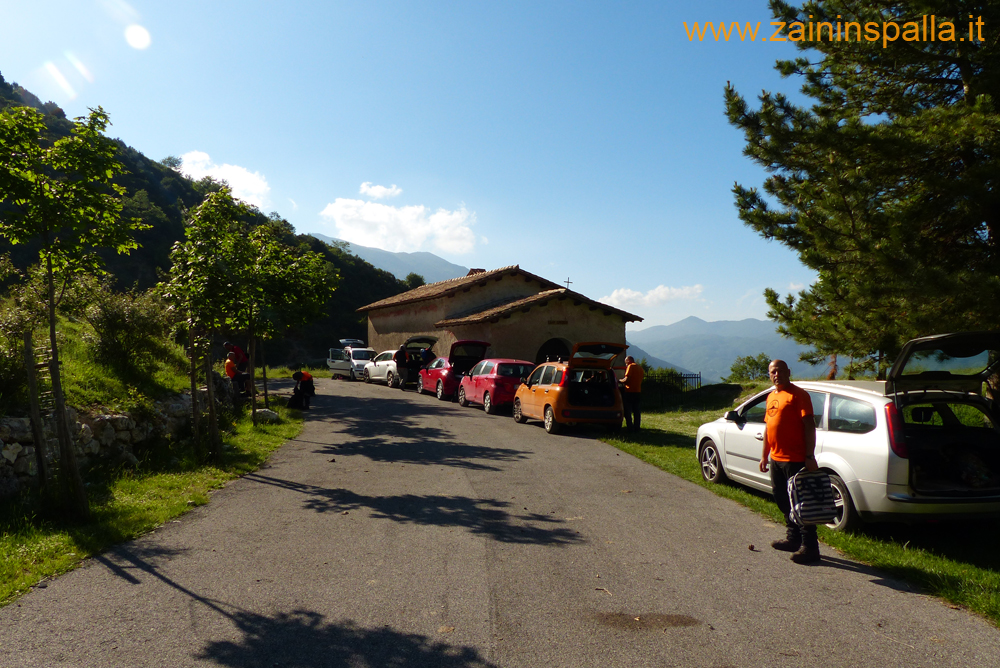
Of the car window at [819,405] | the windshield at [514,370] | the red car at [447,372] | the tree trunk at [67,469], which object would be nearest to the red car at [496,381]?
the windshield at [514,370]

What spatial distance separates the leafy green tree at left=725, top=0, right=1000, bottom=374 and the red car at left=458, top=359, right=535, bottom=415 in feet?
25.3

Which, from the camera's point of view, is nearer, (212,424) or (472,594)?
(472,594)

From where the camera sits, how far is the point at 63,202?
606 cm

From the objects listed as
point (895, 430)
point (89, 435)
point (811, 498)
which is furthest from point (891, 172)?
point (89, 435)

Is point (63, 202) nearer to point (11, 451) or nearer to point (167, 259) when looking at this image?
point (11, 451)

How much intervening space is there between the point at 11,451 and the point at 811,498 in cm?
798

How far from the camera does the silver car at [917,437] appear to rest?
549 centimetres

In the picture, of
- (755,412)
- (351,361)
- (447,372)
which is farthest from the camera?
(351,361)

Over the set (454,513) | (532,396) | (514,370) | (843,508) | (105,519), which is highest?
(514,370)

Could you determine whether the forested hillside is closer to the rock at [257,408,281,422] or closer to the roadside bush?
the rock at [257,408,281,422]

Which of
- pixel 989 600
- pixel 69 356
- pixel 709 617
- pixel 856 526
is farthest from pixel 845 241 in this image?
Answer: pixel 69 356

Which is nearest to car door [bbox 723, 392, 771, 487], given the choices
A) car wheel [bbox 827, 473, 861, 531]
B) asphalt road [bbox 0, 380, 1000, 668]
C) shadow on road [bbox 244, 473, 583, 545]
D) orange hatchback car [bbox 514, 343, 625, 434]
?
asphalt road [bbox 0, 380, 1000, 668]

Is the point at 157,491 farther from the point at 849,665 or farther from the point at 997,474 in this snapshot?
Result: the point at 997,474

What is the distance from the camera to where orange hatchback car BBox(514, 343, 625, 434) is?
1300 centimetres
